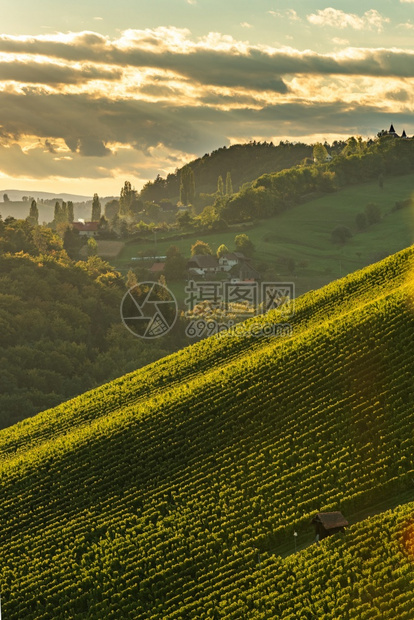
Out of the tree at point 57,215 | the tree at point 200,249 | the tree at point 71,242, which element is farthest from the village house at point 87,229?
the tree at point 200,249

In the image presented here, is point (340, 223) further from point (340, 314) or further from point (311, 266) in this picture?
point (340, 314)

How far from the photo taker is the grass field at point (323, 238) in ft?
371

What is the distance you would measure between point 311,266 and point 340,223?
2226 cm

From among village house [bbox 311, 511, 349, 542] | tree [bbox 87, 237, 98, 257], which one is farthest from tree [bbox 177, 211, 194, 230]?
village house [bbox 311, 511, 349, 542]

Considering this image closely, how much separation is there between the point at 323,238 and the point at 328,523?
105 m

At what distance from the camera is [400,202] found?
13762cm

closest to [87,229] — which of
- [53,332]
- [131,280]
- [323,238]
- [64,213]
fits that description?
[64,213]

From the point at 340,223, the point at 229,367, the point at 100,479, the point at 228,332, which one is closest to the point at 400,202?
the point at 340,223

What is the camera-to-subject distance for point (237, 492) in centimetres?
2848

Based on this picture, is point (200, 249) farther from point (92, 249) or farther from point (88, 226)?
point (88, 226)

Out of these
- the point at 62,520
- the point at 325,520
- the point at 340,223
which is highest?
the point at 340,223

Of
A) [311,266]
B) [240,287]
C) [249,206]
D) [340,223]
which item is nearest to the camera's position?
[240,287]

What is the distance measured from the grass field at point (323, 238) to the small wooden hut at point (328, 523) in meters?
78.1

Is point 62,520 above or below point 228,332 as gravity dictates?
below
